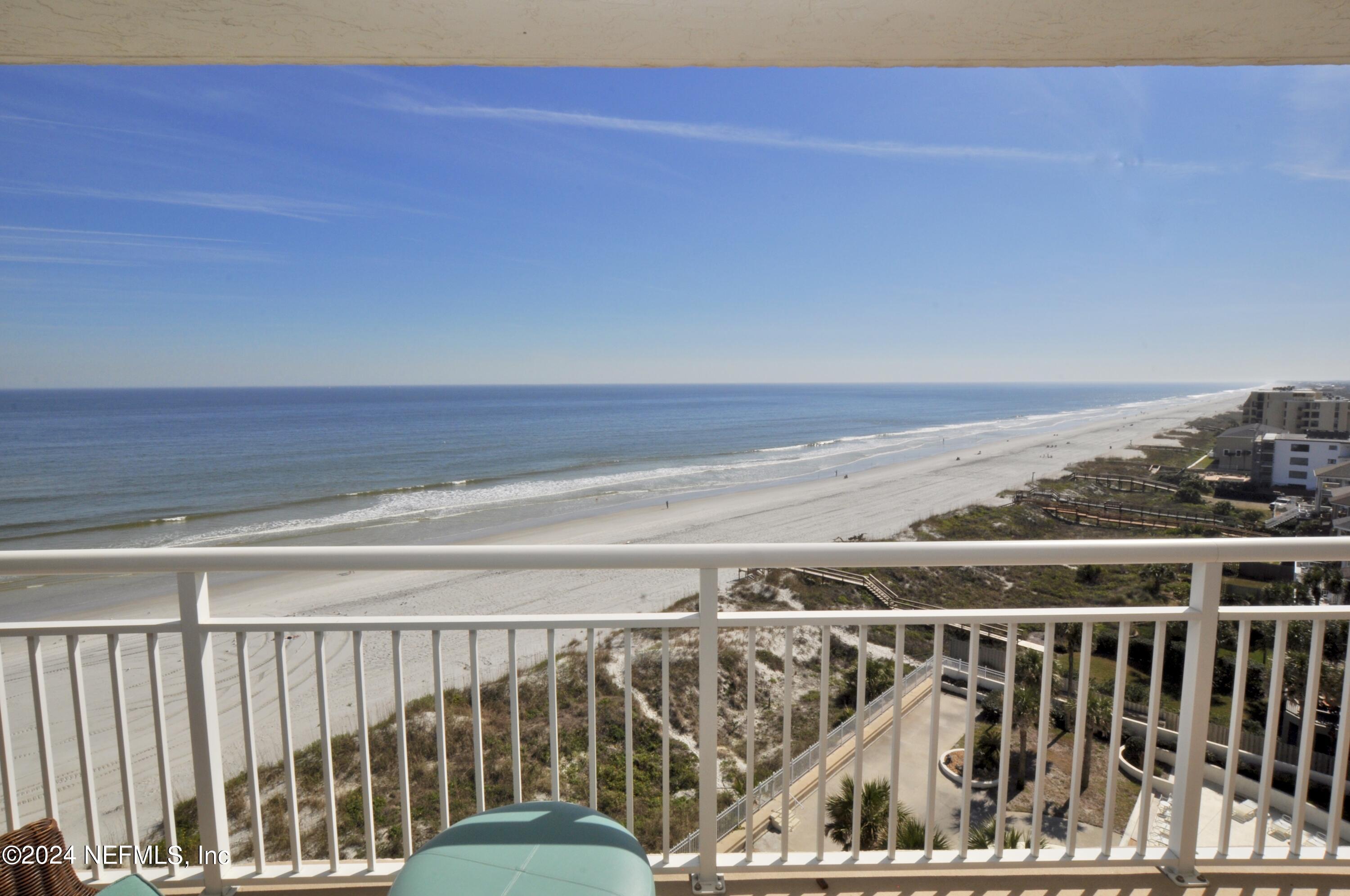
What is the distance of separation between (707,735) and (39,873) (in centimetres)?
120

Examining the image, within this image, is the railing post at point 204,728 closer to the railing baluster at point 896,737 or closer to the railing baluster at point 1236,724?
the railing baluster at point 896,737

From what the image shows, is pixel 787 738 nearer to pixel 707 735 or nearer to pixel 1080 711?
pixel 707 735

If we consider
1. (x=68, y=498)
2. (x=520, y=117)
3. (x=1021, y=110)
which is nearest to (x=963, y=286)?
(x=520, y=117)

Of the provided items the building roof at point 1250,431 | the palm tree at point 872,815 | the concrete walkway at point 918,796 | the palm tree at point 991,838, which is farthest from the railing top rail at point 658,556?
the building roof at point 1250,431

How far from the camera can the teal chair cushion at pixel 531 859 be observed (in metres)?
0.91

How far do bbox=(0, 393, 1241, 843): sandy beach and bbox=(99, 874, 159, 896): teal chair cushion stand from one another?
7.68 feet

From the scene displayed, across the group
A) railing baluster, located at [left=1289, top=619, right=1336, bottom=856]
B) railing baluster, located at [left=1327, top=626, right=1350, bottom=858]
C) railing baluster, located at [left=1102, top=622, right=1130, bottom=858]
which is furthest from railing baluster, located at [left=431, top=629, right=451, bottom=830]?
railing baluster, located at [left=1327, top=626, right=1350, bottom=858]

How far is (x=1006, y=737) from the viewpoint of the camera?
151 centimetres

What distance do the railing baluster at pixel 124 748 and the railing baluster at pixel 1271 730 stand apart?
2.55m

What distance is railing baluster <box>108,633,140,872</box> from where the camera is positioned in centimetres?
139

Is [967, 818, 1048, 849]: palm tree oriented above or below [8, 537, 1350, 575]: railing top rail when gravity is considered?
below

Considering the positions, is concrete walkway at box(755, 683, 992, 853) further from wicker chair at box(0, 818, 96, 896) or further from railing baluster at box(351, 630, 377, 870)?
wicker chair at box(0, 818, 96, 896)

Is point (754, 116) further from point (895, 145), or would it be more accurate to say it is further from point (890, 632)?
point (890, 632)

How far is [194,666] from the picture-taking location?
4.61 ft
